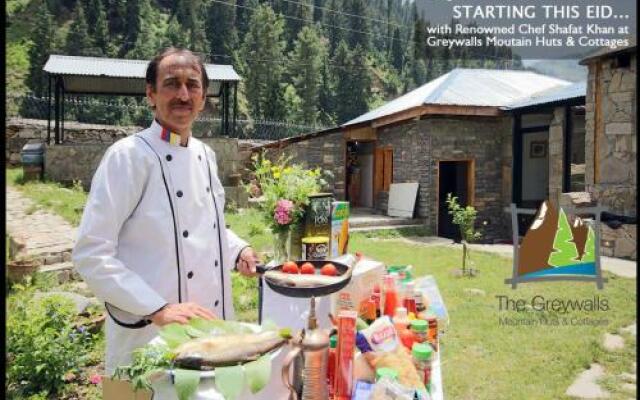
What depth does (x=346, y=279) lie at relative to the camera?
195 centimetres

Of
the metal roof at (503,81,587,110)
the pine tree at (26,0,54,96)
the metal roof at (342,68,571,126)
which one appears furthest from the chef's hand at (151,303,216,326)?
the pine tree at (26,0,54,96)

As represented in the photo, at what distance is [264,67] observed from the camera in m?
40.2

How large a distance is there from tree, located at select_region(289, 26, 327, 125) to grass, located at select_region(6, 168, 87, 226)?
25.6 meters

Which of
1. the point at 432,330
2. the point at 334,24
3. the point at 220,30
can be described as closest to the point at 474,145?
the point at 432,330

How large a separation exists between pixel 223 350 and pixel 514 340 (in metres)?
4.35

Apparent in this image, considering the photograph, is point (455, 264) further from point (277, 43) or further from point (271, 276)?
point (277, 43)

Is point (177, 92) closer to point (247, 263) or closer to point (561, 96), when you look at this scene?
point (247, 263)

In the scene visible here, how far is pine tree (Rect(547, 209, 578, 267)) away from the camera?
23.5ft

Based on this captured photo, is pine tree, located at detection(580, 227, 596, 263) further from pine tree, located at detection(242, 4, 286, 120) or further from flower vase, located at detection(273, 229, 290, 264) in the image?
pine tree, located at detection(242, 4, 286, 120)

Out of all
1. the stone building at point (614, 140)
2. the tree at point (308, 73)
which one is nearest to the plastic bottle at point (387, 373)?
the stone building at point (614, 140)

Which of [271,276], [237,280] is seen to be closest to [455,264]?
[237,280]

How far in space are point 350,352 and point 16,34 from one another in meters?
5.72

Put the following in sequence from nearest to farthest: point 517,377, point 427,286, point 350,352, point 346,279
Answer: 1. point 350,352
2. point 346,279
3. point 427,286
4. point 517,377

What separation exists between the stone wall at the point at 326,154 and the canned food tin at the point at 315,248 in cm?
1133
